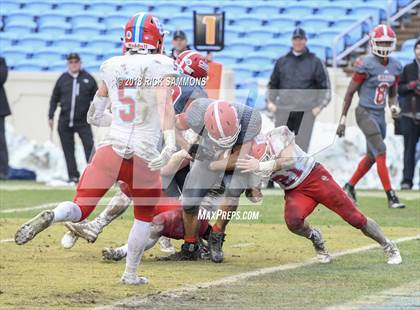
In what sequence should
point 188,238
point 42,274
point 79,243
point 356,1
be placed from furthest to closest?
point 356,1 → point 79,243 → point 188,238 → point 42,274

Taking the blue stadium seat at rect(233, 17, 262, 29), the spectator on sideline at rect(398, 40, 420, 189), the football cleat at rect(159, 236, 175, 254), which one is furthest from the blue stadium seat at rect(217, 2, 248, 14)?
the football cleat at rect(159, 236, 175, 254)

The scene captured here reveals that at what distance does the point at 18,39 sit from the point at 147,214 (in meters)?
13.9

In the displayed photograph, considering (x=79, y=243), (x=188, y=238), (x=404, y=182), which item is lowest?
(x=404, y=182)

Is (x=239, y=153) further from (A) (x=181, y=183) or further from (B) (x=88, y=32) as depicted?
(B) (x=88, y=32)

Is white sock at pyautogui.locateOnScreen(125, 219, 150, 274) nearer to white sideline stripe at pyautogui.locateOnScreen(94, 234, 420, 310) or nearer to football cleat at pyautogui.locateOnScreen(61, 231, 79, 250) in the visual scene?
white sideline stripe at pyautogui.locateOnScreen(94, 234, 420, 310)

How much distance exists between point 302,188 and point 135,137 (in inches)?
55.7

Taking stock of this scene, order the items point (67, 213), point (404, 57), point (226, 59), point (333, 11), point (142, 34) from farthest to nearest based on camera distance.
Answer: point (333, 11)
point (226, 59)
point (404, 57)
point (142, 34)
point (67, 213)

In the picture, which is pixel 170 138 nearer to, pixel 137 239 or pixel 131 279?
pixel 137 239

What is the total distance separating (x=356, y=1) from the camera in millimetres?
18984

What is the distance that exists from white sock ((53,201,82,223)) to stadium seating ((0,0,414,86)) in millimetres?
11478

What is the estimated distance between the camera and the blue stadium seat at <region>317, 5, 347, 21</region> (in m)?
18.9

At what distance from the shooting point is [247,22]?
767 inches

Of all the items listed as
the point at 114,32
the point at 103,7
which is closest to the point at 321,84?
the point at 114,32

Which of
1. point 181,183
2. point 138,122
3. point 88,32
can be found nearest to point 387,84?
point 181,183
